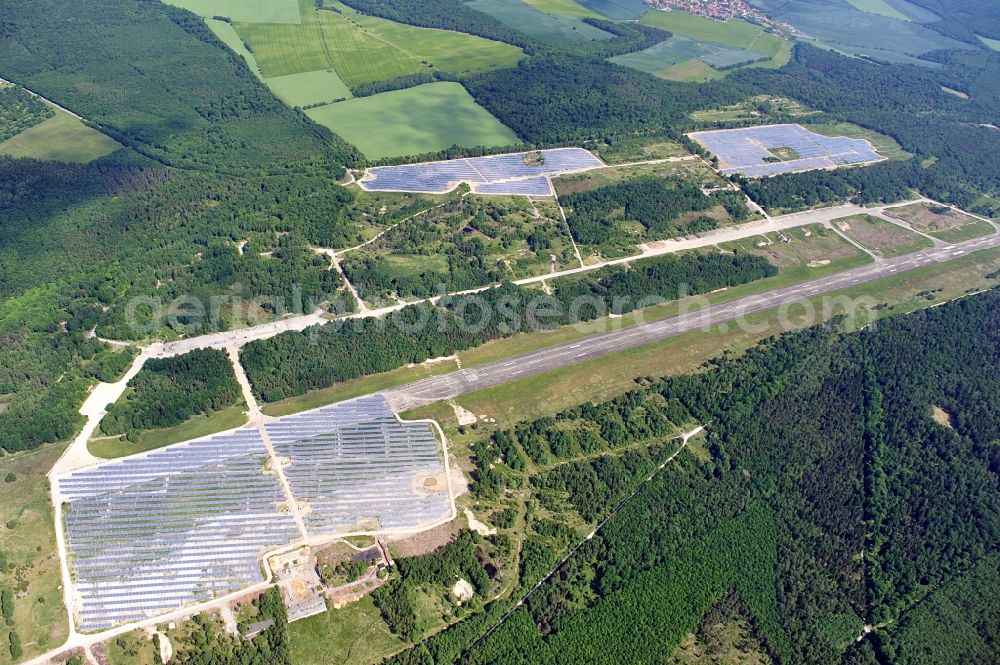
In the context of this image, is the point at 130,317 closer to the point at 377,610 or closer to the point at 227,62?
the point at 377,610

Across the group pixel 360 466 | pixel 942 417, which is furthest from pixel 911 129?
pixel 360 466

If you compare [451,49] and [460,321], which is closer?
[460,321]

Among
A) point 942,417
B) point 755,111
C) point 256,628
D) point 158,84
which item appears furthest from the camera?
point 755,111

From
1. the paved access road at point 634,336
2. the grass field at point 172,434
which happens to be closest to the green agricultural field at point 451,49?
the paved access road at point 634,336

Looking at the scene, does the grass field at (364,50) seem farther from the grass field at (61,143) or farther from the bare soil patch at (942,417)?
the bare soil patch at (942,417)

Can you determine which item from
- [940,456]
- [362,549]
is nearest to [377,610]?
[362,549]

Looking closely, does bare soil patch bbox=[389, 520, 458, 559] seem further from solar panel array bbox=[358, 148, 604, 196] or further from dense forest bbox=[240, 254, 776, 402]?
solar panel array bbox=[358, 148, 604, 196]

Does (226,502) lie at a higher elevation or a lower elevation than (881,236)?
higher

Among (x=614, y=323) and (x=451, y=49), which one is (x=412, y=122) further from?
(x=614, y=323)
